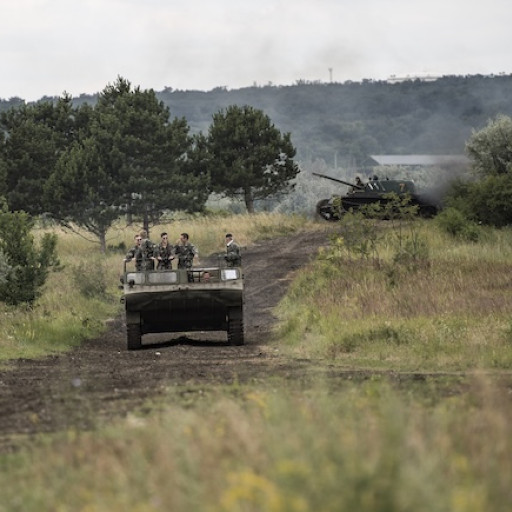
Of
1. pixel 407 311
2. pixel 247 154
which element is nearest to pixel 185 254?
pixel 407 311

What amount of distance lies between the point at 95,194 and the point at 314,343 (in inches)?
1436

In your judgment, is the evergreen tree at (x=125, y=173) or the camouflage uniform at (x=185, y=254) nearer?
the camouflage uniform at (x=185, y=254)

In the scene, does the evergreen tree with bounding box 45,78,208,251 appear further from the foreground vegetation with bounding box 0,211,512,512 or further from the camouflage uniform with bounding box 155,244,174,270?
the foreground vegetation with bounding box 0,211,512,512

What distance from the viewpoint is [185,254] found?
2427 centimetres

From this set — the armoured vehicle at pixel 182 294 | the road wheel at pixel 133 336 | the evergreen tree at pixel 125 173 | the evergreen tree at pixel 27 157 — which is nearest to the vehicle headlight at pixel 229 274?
the armoured vehicle at pixel 182 294

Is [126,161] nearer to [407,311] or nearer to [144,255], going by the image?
[144,255]

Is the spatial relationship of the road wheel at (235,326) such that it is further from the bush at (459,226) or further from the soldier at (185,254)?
the bush at (459,226)

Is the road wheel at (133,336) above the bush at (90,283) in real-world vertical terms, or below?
below

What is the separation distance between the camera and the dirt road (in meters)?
11.7

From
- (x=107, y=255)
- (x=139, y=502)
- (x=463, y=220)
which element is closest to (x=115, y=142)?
(x=107, y=255)

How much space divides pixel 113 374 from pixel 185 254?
7605mm

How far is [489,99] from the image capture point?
171m

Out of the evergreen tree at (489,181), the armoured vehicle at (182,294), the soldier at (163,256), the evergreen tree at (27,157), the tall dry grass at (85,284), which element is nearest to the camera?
the armoured vehicle at (182,294)

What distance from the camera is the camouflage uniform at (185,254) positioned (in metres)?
24.3
